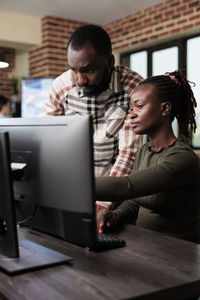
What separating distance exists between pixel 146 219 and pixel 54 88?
80 centimetres

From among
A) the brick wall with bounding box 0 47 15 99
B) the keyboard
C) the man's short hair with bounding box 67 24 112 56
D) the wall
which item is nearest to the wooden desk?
the keyboard

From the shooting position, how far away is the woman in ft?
4.57

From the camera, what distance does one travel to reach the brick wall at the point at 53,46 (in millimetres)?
6359

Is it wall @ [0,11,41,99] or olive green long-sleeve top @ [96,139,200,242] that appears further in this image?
wall @ [0,11,41,99]

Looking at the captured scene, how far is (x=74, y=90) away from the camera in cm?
193

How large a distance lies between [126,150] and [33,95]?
412cm

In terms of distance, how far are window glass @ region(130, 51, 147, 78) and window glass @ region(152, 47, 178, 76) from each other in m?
0.20

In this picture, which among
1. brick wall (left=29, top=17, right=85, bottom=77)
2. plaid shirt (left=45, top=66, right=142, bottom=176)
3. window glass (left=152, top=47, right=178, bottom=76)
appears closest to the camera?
plaid shirt (left=45, top=66, right=142, bottom=176)

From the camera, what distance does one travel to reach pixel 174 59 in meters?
5.81

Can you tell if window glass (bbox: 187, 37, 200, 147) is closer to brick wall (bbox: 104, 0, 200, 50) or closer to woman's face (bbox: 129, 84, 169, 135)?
brick wall (bbox: 104, 0, 200, 50)

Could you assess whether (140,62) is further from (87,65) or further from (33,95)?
(87,65)

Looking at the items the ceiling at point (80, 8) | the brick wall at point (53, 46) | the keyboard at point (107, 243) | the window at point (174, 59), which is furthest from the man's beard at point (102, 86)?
the brick wall at point (53, 46)

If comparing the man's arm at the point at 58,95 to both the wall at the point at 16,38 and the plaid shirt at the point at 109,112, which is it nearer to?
the plaid shirt at the point at 109,112

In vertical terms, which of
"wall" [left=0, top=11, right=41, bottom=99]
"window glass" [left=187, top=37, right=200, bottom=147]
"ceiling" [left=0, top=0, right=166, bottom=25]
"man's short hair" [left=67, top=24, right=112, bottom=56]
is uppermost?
"ceiling" [left=0, top=0, right=166, bottom=25]
